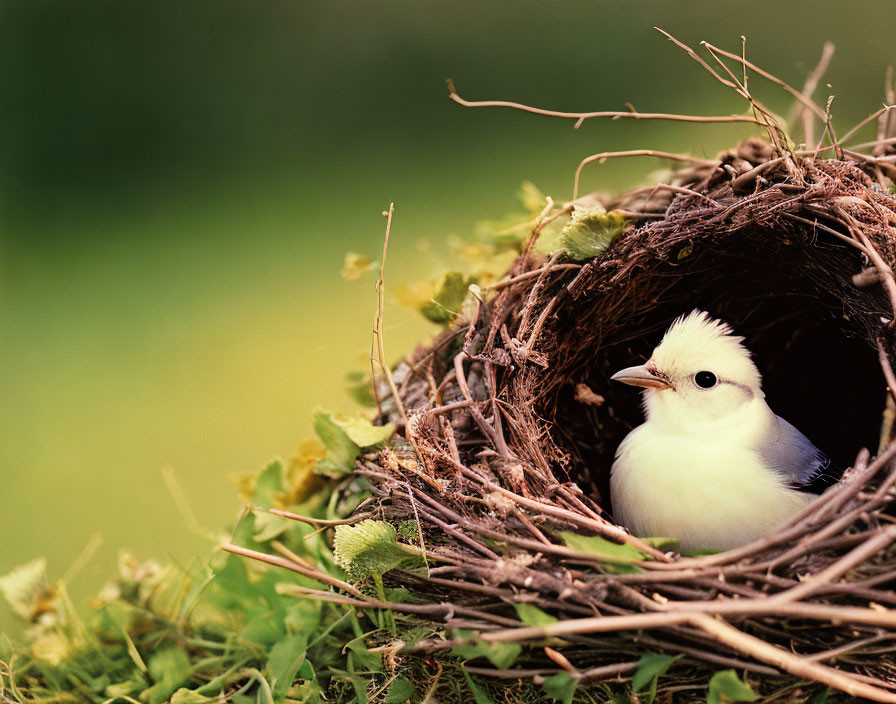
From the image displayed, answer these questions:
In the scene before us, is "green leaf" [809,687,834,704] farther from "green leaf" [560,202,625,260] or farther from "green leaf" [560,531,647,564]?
"green leaf" [560,202,625,260]

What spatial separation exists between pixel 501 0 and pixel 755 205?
11.8ft

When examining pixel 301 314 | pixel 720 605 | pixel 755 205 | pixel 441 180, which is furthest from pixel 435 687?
pixel 441 180

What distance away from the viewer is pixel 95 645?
1817 mm

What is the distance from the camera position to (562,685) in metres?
1.22

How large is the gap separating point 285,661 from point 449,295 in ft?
2.78

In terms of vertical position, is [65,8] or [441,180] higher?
[65,8]

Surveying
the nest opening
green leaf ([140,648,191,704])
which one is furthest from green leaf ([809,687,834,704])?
green leaf ([140,648,191,704])

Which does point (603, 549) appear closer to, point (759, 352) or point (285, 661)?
point (285, 661)

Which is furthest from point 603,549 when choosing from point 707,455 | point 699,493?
point 707,455

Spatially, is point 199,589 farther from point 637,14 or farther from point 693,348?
point 637,14

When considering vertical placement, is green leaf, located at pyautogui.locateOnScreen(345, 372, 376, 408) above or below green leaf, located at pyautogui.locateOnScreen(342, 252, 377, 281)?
below

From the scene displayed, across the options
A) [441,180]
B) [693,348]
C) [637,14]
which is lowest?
[693,348]

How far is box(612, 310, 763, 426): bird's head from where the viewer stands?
1707 millimetres

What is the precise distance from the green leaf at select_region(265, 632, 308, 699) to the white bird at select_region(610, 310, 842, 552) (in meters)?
0.71
